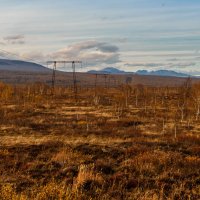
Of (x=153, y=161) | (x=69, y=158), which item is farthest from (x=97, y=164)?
(x=153, y=161)

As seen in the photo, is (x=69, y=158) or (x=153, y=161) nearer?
(x=153, y=161)

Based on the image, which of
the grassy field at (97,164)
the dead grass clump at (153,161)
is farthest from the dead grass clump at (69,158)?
the dead grass clump at (153,161)

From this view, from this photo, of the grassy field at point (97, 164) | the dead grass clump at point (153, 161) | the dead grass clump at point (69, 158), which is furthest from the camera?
the dead grass clump at point (69, 158)

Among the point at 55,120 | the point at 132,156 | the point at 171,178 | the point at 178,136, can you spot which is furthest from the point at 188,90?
the point at 171,178

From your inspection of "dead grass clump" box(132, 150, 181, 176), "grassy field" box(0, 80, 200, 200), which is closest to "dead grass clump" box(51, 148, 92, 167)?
"grassy field" box(0, 80, 200, 200)

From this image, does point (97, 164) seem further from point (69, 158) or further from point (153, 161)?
point (153, 161)

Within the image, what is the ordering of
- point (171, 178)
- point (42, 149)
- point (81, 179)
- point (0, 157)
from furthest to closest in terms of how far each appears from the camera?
point (42, 149), point (0, 157), point (171, 178), point (81, 179)

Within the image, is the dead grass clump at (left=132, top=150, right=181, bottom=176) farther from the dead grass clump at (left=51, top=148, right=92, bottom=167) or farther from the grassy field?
the dead grass clump at (left=51, top=148, right=92, bottom=167)

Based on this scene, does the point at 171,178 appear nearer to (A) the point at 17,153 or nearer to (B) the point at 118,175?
(B) the point at 118,175

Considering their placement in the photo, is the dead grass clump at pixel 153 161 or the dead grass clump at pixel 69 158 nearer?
the dead grass clump at pixel 153 161

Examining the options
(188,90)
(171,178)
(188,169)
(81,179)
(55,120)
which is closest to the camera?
(81,179)

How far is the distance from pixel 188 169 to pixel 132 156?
3.23m

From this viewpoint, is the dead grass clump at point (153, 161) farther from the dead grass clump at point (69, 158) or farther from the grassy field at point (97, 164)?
the dead grass clump at point (69, 158)

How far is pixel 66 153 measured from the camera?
1766 cm
